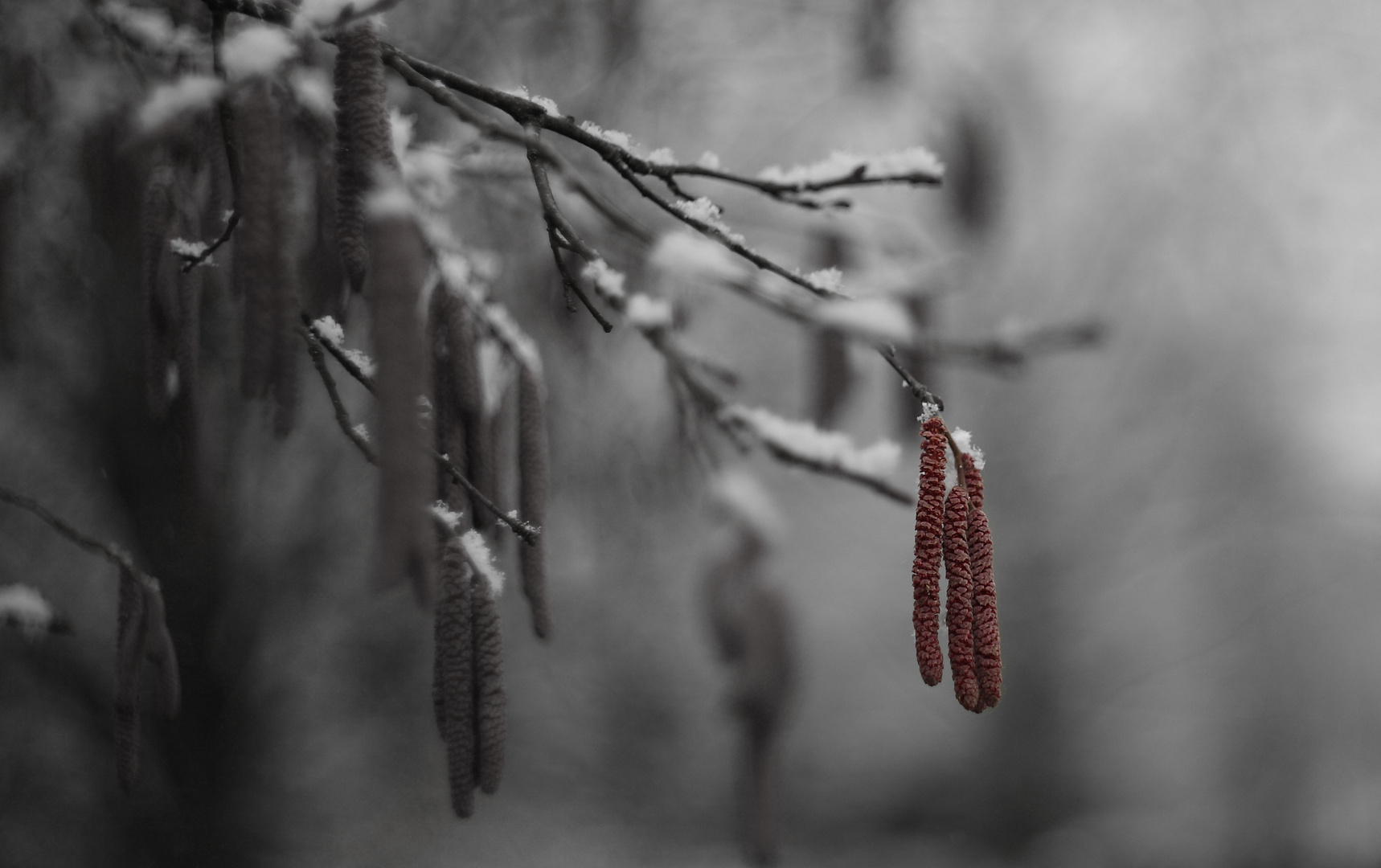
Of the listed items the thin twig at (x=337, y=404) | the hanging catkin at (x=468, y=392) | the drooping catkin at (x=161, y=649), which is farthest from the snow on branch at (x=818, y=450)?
the drooping catkin at (x=161, y=649)

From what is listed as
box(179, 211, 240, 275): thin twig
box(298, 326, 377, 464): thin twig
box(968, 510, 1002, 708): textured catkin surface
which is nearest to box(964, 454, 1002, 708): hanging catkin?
box(968, 510, 1002, 708): textured catkin surface

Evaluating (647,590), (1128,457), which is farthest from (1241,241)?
(647,590)

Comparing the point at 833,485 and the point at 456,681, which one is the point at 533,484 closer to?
the point at 456,681

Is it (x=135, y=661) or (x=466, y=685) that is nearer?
(x=466, y=685)

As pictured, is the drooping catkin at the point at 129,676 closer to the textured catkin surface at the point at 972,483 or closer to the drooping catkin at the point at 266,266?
the drooping catkin at the point at 266,266

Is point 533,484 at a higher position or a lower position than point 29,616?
higher

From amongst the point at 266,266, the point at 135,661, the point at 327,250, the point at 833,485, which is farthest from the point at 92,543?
the point at 833,485

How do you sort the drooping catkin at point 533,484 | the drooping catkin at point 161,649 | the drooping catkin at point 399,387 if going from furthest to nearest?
the drooping catkin at point 161,649 → the drooping catkin at point 533,484 → the drooping catkin at point 399,387
